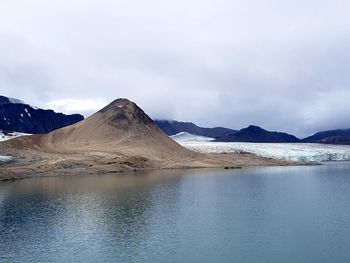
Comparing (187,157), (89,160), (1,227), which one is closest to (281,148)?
(187,157)

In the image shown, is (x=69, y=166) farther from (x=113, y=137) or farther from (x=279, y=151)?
(x=279, y=151)

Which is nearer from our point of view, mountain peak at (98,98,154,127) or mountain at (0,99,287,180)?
mountain at (0,99,287,180)

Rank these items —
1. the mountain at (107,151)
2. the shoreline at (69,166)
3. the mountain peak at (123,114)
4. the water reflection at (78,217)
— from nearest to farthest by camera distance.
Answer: the water reflection at (78,217)
the shoreline at (69,166)
the mountain at (107,151)
the mountain peak at (123,114)

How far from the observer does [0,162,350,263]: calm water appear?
96.7 feet

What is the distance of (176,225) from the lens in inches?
1502

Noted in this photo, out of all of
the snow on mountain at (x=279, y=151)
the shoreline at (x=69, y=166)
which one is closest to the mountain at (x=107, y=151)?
the shoreline at (x=69, y=166)

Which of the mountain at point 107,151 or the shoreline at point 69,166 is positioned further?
the mountain at point 107,151

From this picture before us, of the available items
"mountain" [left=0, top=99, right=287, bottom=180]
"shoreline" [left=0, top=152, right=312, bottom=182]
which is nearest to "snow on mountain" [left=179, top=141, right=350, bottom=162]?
"mountain" [left=0, top=99, right=287, bottom=180]

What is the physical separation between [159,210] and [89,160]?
6453cm

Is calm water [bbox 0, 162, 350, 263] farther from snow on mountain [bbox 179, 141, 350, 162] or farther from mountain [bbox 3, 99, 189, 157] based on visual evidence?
snow on mountain [bbox 179, 141, 350, 162]

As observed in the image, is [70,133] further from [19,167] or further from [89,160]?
[19,167]

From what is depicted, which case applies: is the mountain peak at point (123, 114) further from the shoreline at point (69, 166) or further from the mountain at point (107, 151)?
the shoreline at point (69, 166)

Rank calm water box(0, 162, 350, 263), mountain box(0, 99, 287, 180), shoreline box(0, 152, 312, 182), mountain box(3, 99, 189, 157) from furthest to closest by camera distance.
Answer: mountain box(3, 99, 189, 157), mountain box(0, 99, 287, 180), shoreline box(0, 152, 312, 182), calm water box(0, 162, 350, 263)

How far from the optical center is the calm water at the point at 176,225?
29484mm
